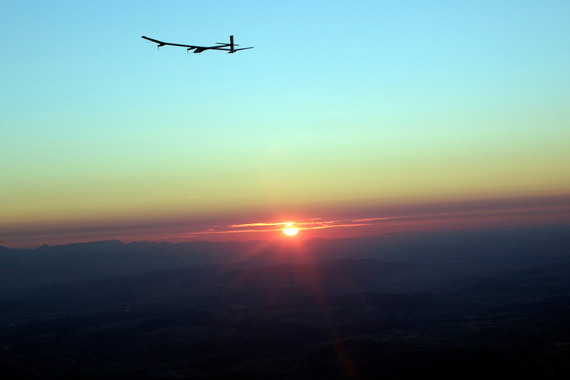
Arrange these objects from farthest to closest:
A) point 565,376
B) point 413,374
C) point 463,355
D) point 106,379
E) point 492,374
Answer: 1. point 106,379
2. point 463,355
3. point 413,374
4. point 492,374
5. point 565,376

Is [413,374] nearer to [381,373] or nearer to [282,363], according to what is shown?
[381,373]

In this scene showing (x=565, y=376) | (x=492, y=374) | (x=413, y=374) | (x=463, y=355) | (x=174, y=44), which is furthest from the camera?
(x=463, y=355)

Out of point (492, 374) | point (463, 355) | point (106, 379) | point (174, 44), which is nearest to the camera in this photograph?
point (174, 44)

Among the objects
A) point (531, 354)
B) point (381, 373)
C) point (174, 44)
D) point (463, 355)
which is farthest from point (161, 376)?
point (174, 44)

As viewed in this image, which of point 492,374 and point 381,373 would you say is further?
point 381,373

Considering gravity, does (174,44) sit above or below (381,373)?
above

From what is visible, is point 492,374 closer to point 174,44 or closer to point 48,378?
point 174,44

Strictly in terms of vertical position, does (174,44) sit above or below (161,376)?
above

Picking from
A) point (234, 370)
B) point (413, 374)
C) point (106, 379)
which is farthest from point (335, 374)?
point (106, 379)

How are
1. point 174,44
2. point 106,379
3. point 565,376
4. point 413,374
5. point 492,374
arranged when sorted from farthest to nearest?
point 106,379, point 413,374, point 492,374, point 565,376, point 174,44
